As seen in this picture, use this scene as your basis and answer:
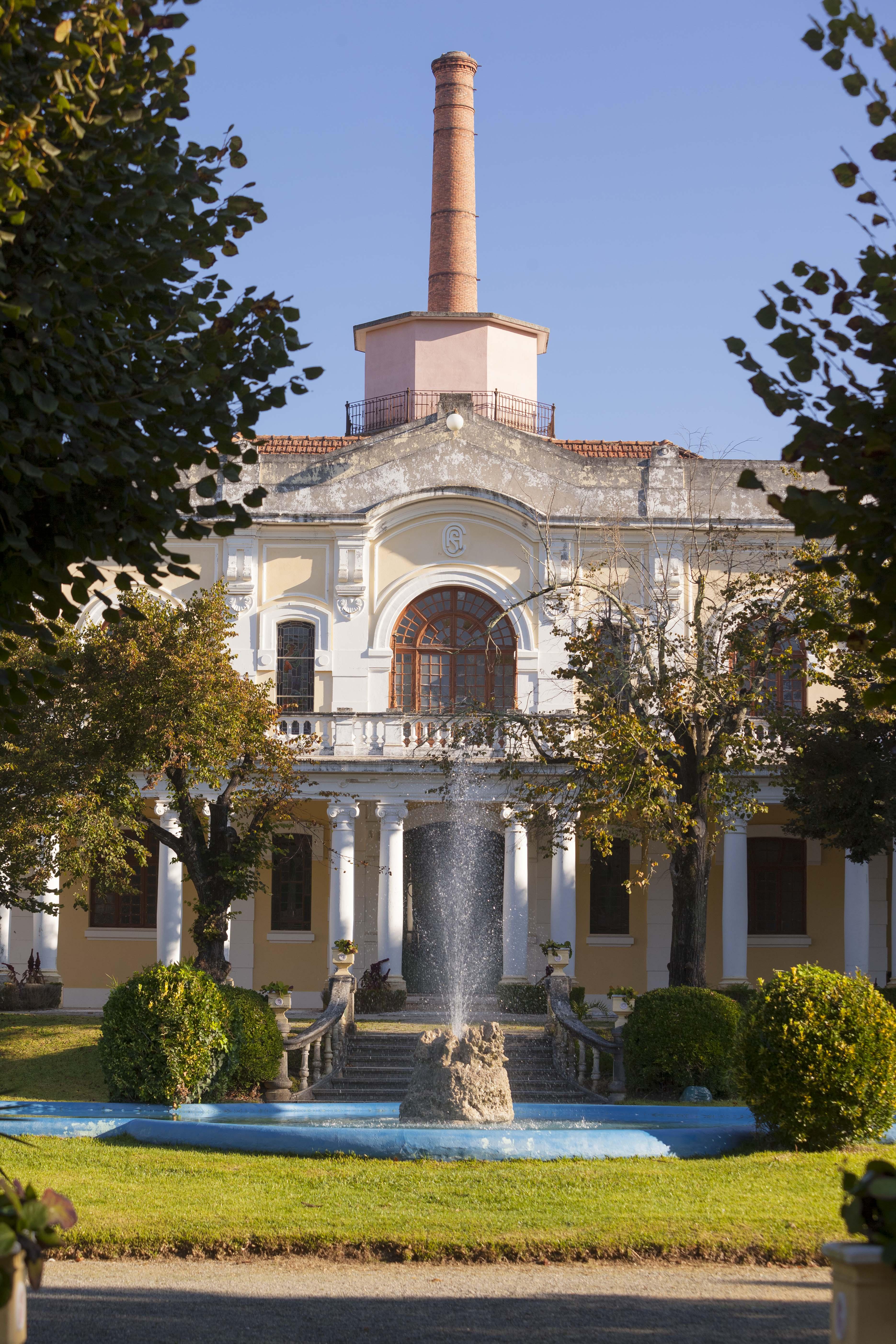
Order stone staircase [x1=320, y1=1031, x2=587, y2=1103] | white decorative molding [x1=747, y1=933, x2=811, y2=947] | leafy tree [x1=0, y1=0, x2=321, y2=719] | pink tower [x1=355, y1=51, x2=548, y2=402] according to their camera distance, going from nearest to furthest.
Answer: leafy tree [x1=0, y1=0, x2=321, y2=719] < stone staircase [x1=320, y1=1031, x2=587, y2=1103] < white decorative molding [x1=747, y1=933, x2=811, y2=947] < pink tower [x1=355, y1=51, x2=548, y2=402]

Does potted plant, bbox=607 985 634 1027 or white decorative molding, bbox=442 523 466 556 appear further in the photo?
white decorative molding, bbox=442 523 466 556

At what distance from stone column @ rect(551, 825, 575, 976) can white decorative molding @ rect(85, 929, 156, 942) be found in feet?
26.6

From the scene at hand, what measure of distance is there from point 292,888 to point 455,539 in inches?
306

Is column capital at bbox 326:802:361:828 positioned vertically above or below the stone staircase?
above

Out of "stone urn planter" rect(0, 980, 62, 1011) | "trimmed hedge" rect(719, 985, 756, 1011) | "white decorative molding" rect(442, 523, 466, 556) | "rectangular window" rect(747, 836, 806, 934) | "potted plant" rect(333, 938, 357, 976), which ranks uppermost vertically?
"white decorative molding" rect(442, 523, 466, 556)

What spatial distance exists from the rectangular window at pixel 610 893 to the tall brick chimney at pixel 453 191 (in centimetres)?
1517

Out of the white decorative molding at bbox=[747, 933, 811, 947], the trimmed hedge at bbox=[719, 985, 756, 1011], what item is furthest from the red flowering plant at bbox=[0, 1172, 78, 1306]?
the white decorative molding at bbox=[747, 933, 811, 947]

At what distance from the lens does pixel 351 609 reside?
92.8 feet

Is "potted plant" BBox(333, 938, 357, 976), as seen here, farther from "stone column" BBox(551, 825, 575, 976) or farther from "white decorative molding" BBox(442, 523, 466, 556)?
Result: "white decorative molding" BBox(442, 523, 466, 556)

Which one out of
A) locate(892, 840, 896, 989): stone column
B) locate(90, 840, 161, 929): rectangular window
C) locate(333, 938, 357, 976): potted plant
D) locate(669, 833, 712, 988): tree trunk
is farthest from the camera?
locate(90, 840, 161, 929): rectangular window

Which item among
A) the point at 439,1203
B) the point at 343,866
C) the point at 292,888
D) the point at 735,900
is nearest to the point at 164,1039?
the point at 439,1203

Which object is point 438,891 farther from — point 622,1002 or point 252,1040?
point 252,1040

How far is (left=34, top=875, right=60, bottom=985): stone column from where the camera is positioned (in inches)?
1059

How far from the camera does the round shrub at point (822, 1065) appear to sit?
11.5 m
